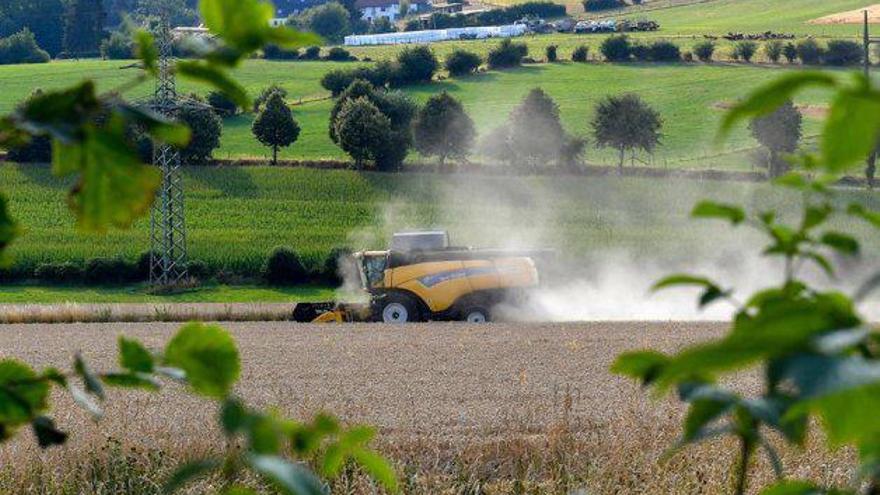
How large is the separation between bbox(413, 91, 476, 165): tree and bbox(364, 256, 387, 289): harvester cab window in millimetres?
34594

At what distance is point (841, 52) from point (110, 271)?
49331 mm

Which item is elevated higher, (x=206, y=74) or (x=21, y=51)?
(x=206, y=74)

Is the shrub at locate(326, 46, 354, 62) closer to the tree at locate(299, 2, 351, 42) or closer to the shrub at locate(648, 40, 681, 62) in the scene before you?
the tree at locate(299, 2, 351, 42)

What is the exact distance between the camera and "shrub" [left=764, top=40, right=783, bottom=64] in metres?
82.2

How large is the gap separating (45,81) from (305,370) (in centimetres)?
6749

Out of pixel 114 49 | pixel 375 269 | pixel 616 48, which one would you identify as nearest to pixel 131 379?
pixel 375 269

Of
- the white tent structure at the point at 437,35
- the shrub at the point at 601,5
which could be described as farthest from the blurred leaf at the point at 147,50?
the shrub at the point at 601,5

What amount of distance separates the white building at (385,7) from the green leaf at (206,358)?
132 meters

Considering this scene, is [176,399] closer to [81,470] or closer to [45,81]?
[81,470]

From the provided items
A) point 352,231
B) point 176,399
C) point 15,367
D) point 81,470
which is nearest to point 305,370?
point 176,399

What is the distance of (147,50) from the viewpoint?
4.46 ft

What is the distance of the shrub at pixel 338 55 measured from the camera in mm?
90625

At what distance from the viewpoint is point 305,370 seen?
1817cm

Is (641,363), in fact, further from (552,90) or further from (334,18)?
(334,18)
